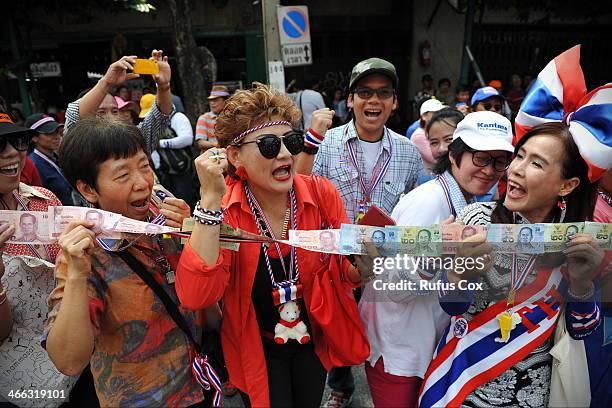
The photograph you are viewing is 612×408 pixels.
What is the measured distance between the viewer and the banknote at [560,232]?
Result: 1837 mm

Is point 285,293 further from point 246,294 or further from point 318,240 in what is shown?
point 318,240

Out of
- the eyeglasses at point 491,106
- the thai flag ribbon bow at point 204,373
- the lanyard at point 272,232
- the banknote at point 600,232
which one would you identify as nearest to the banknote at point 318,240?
the lanyard at point 272,232

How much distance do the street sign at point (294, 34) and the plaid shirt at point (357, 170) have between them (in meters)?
2.10

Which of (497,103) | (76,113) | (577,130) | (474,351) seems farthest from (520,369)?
(497,103)

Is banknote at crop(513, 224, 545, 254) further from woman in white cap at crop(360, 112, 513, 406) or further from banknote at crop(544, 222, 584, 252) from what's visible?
woman in white cap at crop(360, 112, 513, 406)

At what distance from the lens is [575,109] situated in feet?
6.27

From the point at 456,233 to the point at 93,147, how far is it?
1.62 metres

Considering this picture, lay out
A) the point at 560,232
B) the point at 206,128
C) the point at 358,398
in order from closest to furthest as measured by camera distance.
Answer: the point at 560,232 → the point at 358,398 → the point at 206,128

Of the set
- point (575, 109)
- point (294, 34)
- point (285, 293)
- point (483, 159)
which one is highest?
point (294, 34)

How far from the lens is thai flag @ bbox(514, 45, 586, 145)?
192 centimetres

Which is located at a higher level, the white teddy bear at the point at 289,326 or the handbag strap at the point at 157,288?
the handbag strap at the point at 157,288

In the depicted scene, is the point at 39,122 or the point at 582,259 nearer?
the point at 582,259

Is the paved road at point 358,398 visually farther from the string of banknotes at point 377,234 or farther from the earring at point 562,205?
the earring at point 562,205

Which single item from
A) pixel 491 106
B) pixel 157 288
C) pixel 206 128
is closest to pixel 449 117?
pixel 491 106
